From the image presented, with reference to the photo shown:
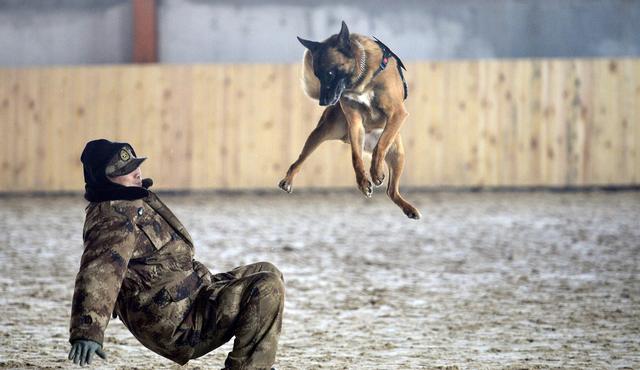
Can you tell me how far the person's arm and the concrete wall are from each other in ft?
31.8

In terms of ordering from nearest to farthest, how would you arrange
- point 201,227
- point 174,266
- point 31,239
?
point 174,266, point 31,239, point 201,227

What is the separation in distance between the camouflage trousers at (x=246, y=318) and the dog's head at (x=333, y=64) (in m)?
1.68

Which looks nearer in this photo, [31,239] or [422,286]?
[422,286]

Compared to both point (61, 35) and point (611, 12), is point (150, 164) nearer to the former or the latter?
point (61, 35)

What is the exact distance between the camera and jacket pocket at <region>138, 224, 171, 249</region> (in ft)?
10.7

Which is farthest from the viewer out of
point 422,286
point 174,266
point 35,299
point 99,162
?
point 422,286

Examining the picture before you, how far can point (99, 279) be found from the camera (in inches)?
123

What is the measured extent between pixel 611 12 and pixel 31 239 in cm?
794

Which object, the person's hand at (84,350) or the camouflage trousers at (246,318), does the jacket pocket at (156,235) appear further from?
the person's hand at (84,350)

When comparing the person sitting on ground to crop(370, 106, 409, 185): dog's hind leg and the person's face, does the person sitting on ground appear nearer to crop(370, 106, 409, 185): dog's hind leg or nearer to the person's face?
the person's face

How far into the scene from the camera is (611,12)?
1325cm

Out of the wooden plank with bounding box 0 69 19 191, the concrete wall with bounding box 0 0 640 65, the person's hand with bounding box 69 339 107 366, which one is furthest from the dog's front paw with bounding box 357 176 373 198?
the wooden plank with bounding box 0 69 19 191

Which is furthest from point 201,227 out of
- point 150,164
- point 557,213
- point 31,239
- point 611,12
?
point 611,12

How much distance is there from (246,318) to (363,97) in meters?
1.70
